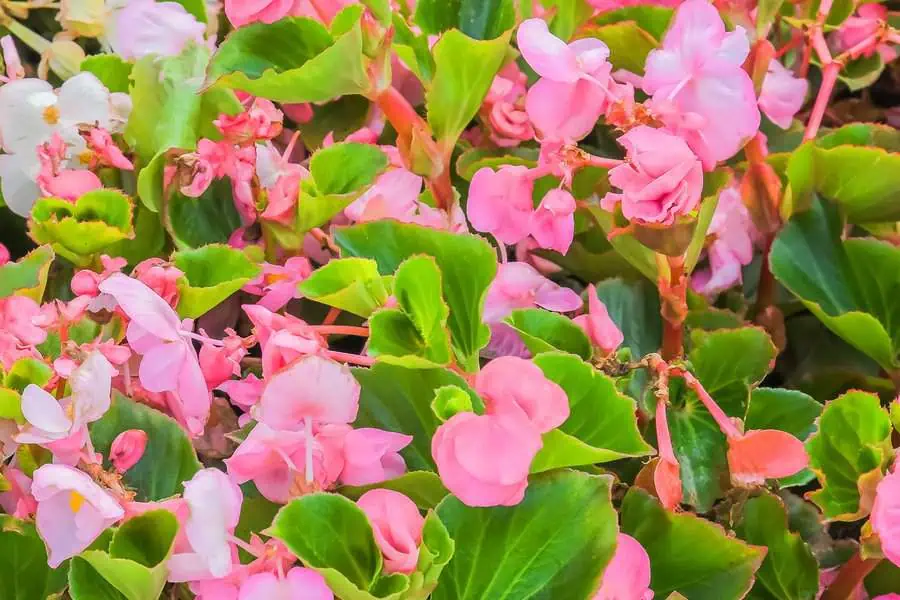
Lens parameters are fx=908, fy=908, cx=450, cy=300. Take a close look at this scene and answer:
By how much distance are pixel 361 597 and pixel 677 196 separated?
194 millimetres

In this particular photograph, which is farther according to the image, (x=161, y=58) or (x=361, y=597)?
(x=161, y=58)

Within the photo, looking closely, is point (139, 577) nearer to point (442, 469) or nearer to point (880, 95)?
point (442, 469)

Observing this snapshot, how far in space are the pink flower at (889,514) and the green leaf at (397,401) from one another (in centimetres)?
18

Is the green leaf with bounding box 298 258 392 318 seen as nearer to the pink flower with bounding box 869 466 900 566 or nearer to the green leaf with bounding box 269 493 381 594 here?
the green leaf with bounding box 269 493 381 594

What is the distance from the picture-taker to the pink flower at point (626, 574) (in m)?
0.36

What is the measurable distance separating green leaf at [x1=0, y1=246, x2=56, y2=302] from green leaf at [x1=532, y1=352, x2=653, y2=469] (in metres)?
0.27

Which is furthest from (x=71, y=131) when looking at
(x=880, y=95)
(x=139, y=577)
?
(x=880, y=95)

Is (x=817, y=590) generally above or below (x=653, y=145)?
below

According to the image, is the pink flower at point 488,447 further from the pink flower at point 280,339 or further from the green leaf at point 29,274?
the green leaf at point 29,274

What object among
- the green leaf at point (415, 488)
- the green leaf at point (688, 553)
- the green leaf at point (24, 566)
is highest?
the green leaf at point (415, 488)

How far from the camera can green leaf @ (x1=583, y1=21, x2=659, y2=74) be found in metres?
0.55

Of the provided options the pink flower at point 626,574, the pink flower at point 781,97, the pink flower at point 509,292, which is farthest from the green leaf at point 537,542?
the pink flower at point 781,97

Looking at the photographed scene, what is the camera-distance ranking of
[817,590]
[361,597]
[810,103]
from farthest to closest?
[810,103] → [817,590] → [361,597]

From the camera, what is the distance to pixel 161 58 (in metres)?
0.57
